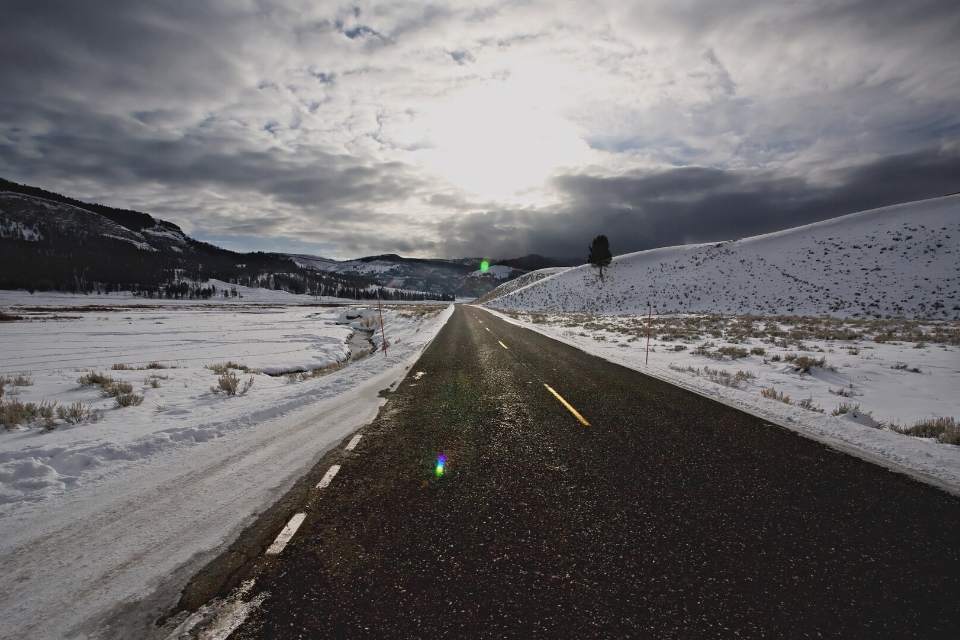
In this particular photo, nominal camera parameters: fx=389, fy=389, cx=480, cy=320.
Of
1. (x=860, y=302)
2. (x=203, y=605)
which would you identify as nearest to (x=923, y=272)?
(x=860, y=302)

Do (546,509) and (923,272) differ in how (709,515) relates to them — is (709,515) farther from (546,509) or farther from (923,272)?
(923,272)

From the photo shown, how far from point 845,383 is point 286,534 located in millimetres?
12987

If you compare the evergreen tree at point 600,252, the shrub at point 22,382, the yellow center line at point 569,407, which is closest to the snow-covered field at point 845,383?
the yellow center line at point 569,407

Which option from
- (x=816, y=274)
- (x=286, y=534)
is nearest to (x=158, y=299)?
(x=286, y=534)

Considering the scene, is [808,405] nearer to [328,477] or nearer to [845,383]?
[845,383]

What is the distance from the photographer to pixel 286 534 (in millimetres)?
3568

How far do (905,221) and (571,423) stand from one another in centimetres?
7242

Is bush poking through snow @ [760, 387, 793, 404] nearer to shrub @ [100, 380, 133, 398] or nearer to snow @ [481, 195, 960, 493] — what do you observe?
snow @ [481, 195, 960, 493]

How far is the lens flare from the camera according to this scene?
479 cm

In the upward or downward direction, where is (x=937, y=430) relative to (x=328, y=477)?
upward

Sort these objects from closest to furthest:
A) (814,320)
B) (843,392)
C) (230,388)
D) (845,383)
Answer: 1. (230,388)
2. (843,392)
3. (845,383)
4. (814,320)

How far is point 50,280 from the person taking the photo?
131875 millimetres

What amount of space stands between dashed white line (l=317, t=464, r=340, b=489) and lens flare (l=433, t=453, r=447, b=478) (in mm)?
1248

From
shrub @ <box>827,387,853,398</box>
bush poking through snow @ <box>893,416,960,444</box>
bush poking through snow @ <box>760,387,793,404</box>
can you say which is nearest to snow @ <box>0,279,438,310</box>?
bush poking through snow @ <box>760,387,793,404</box>
